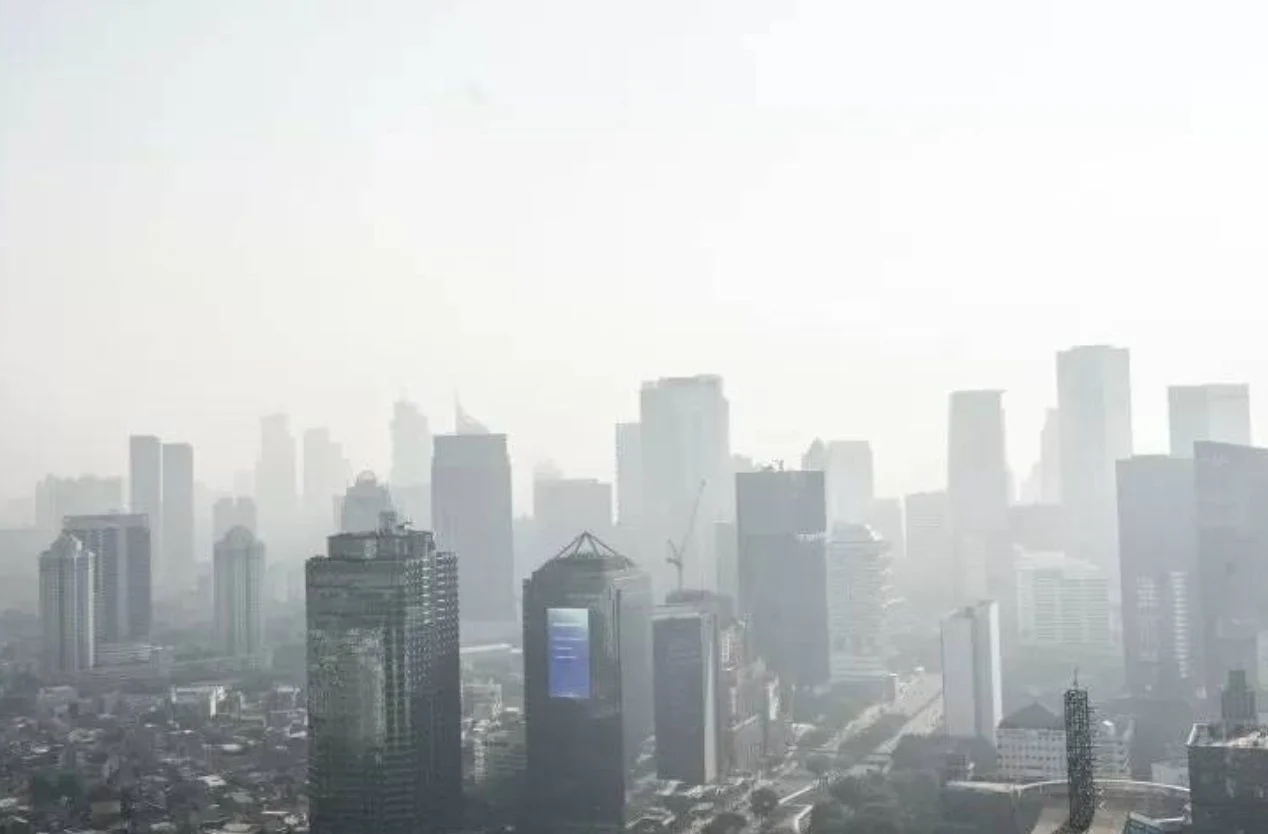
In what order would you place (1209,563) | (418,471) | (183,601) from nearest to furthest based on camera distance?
(1209,563), (183,601), (418,471)

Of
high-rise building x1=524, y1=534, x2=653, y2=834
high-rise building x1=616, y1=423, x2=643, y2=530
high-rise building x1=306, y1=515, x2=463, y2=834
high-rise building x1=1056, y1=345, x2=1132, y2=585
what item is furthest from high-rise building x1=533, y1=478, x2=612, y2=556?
high-rise building x1=306, y1=515, x2=463, y2=834

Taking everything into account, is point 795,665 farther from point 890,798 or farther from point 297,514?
point 297,514

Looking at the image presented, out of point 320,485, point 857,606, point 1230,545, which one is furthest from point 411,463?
point 1230,545

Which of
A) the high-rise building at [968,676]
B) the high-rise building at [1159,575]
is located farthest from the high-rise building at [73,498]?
the high-rise building at [1159,575]

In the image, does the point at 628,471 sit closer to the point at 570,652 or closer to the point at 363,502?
the point at 363,502

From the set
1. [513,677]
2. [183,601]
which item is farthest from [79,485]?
[513,677]

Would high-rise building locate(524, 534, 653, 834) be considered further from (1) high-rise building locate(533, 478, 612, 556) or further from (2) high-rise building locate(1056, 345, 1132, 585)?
(2) high-rise building locate(1056, 345, 1132, 585)

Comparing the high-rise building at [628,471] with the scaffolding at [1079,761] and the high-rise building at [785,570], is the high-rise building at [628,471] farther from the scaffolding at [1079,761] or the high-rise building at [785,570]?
the scaffolding at [1079,761]

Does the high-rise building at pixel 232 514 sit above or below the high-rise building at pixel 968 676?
above
